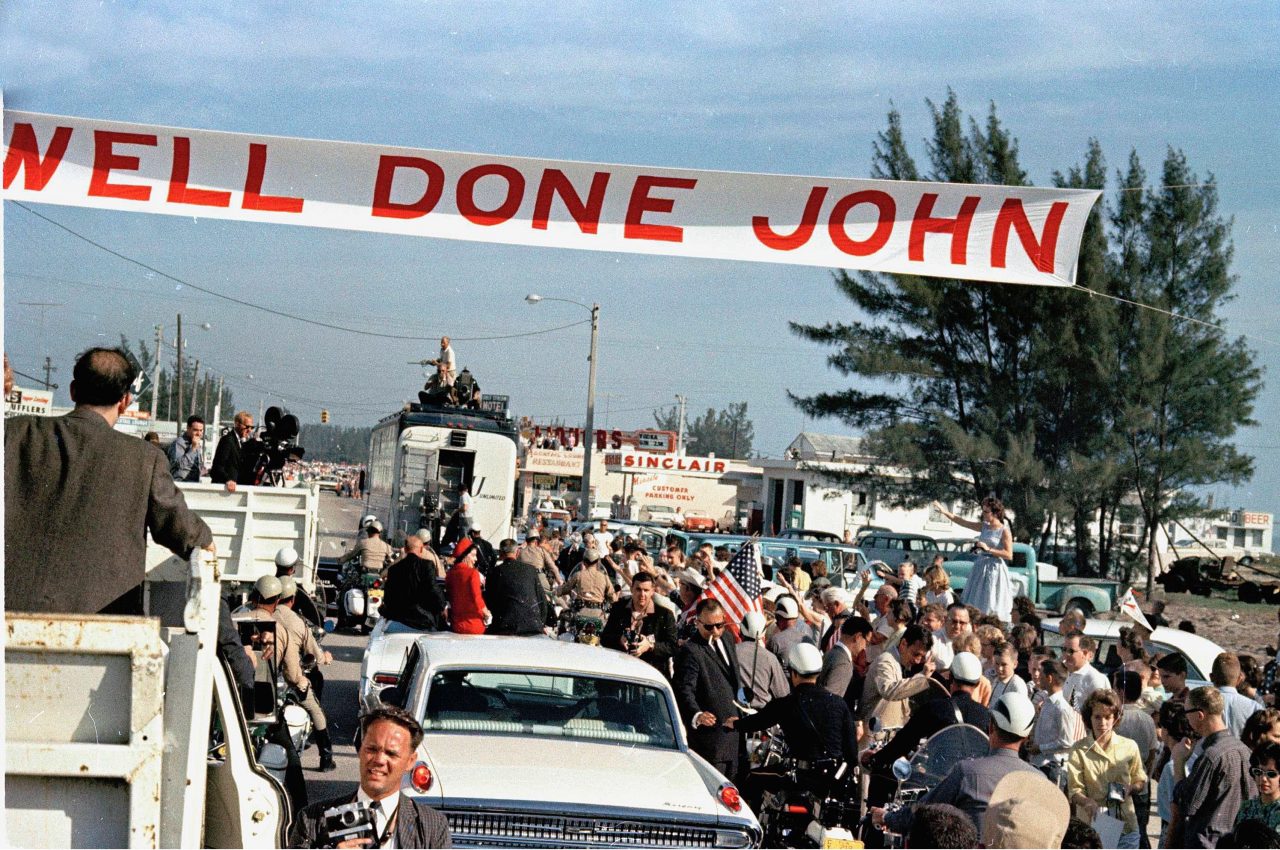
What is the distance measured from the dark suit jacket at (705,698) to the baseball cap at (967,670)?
1.58 meters

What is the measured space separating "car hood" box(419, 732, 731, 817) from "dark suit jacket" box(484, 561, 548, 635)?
22.9 feet

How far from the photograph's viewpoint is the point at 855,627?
11.5 metres

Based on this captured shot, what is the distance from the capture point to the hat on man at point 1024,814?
18.4 feet

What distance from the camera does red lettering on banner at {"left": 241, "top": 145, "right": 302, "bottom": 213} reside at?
916 cm

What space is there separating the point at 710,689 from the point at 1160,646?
654 cm

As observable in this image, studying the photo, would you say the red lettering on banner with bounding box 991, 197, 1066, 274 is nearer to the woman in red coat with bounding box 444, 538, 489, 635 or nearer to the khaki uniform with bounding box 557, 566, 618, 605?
the woman in red coat with bounding box 444, 538, 489, 635

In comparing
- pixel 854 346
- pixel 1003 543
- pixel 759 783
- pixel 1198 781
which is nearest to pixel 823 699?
pixel 759 783

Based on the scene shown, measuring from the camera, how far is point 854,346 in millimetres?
46406

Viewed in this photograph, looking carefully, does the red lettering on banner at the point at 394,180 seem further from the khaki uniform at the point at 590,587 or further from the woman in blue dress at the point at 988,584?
the khaki uniform at the point at 590,587

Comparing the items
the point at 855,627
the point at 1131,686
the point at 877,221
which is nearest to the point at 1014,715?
the point at 877,221

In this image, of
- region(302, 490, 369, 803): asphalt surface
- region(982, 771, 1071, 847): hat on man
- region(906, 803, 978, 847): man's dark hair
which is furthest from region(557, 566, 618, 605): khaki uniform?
region(906, 803, 978, 847): man's dark hair

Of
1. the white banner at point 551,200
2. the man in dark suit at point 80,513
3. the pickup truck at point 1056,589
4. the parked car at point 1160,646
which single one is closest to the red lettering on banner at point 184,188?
the white banner at point 551,200

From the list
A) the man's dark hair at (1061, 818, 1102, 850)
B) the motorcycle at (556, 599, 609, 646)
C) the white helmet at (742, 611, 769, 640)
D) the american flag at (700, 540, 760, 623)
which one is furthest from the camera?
the motorcycle at (556, 599, 609, 646)

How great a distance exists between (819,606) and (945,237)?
6.88 meters
